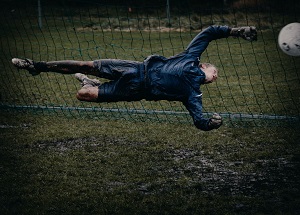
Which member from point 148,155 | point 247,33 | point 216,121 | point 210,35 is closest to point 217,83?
point 148,155

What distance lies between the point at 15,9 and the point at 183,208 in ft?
65.8

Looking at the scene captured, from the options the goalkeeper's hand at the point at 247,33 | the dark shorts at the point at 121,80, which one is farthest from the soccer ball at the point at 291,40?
the dark shorts at the point at 121,80

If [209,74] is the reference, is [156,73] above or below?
above

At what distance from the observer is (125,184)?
600 cm

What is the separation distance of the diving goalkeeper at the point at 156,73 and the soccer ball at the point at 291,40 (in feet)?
2.75

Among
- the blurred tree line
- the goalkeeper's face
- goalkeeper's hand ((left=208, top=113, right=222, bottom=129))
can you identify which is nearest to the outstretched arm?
the goalkeeper's face

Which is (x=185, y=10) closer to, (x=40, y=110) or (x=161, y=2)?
(x=161, y=2)

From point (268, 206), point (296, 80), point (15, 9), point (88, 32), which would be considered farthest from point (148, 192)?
point (15, 9)

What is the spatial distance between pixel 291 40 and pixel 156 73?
1883 millimetres

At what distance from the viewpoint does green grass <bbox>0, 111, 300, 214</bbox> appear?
5434 millimetres

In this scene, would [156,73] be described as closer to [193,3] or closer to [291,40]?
[291,40]

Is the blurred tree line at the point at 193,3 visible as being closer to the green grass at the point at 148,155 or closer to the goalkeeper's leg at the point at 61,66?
the green grass at the point at 148,155

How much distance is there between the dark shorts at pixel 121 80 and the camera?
654cm

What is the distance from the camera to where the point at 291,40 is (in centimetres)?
673
